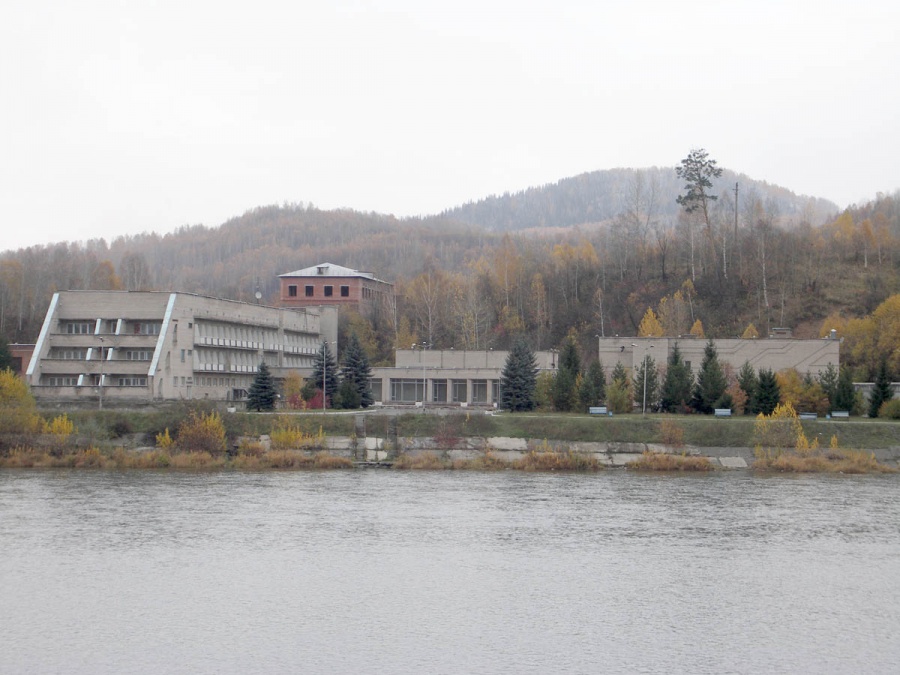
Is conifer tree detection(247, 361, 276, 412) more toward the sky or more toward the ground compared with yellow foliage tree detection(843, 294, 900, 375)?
more toward the ground

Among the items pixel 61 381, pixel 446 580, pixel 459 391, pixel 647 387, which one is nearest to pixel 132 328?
pixel 61 381

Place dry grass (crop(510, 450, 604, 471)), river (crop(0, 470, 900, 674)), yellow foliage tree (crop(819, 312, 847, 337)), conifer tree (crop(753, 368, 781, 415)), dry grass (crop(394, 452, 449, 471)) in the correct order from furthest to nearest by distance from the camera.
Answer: yellow foliage tree (crop(819, 312, 847, 337)) → conifer tree (crop(753, 368, 781, 415)) → dry grass (crop(394, 452, 449, 471)) → dry grass (crop(510, 450, 604, 471)) → river (crop(0, 470, 900, 674))

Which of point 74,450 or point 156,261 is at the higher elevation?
point 156,261

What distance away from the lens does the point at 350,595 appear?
24.5 meters

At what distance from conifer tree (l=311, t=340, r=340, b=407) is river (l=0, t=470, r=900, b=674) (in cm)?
2826

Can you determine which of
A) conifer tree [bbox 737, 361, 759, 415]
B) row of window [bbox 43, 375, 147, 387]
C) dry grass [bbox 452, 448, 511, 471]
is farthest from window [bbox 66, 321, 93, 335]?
conifer tree [bbox 737, 361, 759, 415]

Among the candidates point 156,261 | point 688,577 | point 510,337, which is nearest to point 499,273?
point 510,337

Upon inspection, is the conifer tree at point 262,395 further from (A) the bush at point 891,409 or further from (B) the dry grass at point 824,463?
(A) the bush at point 891,409

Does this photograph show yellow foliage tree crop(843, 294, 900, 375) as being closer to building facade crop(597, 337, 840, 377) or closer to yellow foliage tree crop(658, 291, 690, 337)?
building facade crop(597, 337, 840, 377)

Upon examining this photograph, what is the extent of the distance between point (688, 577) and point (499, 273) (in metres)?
75.1

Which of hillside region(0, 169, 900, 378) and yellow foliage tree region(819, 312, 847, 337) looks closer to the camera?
yellow foliage tree region(819, 312, 847, 337)

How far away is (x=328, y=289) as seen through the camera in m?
103

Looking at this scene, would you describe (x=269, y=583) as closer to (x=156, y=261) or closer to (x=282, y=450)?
(x=282, y=450)

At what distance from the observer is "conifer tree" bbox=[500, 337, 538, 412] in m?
67.1
